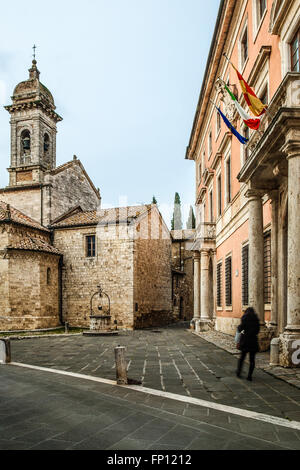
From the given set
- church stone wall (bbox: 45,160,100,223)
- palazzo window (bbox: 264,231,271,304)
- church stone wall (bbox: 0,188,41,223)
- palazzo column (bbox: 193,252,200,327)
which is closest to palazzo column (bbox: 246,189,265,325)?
palazzo window (bbox: 264,231,271,304)

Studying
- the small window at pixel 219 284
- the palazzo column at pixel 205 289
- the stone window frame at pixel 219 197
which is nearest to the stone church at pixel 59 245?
the palazzo column at pixel 205 289

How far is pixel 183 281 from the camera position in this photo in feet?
129

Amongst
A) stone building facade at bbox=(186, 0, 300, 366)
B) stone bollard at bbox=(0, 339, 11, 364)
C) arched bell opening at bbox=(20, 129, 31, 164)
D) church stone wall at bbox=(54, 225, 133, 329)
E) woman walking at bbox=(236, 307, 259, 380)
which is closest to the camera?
woman walking at bbox=(236, 307, 259, 380)

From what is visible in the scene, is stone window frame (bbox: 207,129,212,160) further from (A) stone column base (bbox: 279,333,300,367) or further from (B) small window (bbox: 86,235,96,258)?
(A) stone column base (bbox: 279,333,300,367)

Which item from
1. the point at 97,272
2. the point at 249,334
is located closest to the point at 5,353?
the point at 249,334

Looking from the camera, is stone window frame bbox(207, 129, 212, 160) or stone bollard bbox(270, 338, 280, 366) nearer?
stone bollard bbox(270, 338, 280, 366)

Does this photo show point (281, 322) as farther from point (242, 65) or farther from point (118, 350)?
point (242, 65)

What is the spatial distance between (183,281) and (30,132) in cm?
1854

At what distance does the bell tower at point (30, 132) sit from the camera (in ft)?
100

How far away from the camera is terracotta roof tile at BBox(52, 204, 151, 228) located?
26163 mm

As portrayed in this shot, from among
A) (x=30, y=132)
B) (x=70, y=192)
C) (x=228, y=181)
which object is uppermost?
(x=30, y=132)

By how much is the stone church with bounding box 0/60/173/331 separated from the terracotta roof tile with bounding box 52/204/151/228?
7cm

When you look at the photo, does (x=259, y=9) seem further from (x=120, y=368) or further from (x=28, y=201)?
(x=28, y=201)

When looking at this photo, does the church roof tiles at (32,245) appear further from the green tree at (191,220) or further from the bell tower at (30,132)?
the green tree at (191,220)
